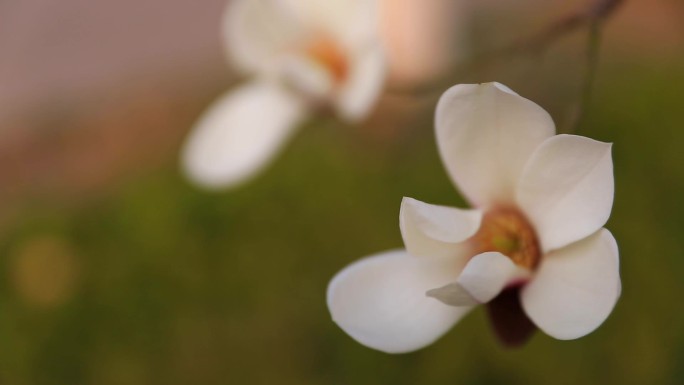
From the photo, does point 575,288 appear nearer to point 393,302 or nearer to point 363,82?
point 393,302

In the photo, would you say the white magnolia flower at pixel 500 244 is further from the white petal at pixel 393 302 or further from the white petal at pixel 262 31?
the white petal at pixel 262 31

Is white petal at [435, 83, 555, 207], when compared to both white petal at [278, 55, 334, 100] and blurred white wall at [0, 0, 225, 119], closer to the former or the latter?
white petal at [278, 55, 334, 100]

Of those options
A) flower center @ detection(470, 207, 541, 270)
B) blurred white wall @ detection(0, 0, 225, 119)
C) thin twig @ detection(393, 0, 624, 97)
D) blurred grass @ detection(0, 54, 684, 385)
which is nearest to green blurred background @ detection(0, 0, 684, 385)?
blurred grass @ detection(0, 54, 684, 385)

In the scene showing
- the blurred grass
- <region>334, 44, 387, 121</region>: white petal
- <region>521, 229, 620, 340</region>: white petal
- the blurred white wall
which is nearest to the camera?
<region>521, 229, 620, 340</region>: white petal

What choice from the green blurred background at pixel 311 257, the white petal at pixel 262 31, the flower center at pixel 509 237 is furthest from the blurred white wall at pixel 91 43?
the flower center at pixel 509 237

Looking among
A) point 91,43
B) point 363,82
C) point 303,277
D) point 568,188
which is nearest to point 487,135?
point 568,188

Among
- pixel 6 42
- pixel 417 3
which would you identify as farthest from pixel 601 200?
pixel 6 42
